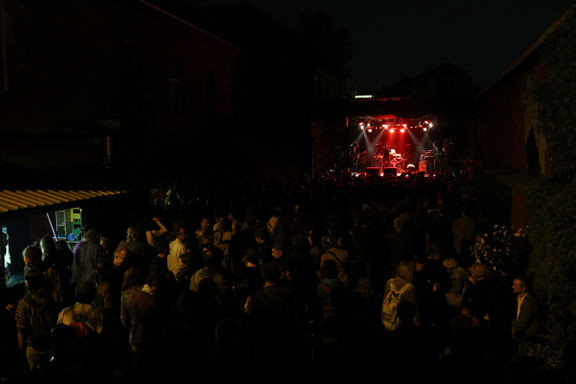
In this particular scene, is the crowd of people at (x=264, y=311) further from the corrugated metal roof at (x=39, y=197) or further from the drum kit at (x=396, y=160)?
the drum kit at (x=396, y=160)

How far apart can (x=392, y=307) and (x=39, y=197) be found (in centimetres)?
623

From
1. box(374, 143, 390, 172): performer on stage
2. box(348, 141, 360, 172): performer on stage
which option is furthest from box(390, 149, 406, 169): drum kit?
box(348, 141, 360, 172): performer on stage

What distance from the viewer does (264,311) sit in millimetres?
5930

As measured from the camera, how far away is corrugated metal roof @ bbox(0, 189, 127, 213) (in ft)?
26.9

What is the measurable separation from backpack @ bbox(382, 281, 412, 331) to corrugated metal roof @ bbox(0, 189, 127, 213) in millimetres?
5396

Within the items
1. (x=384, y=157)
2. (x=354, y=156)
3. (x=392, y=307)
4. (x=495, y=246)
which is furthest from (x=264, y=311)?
(x=354, y=156)

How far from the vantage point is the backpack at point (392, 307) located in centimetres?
637

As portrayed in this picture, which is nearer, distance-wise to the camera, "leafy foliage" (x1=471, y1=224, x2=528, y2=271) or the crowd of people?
the crowd of people

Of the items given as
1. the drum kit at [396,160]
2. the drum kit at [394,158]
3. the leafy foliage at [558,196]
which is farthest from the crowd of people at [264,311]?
the drum kit at [396,160]

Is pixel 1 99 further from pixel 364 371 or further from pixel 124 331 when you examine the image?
pixel 364 371

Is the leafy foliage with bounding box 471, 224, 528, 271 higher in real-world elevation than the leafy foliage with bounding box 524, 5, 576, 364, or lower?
lower

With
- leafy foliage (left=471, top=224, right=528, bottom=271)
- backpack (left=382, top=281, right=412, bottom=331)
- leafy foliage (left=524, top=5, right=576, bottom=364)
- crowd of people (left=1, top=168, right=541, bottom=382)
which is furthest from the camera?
leafy foliage (left=471, top=224, right=528, bottom=271)

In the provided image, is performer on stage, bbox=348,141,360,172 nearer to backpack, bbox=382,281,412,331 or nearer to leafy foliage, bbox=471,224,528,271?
leafy foliage, bbox=471,224,528,271

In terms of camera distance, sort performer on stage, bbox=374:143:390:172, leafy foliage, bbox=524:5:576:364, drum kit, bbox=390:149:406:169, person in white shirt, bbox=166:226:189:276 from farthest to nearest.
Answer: drum kit, bbox=390:149:406:169
performer on stage, bbox=374:143:390:172
person in white shirt, bbox=166:226:189:276
leafy foliage, bbox=524:5:576:364
